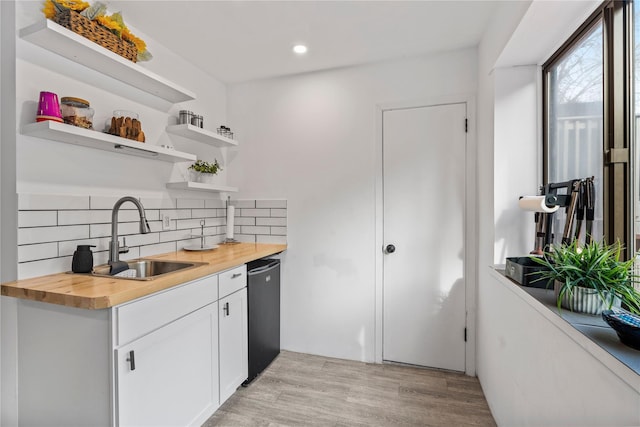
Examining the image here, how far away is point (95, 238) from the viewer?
1.82 m

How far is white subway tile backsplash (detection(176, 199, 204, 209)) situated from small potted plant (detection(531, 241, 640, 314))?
2.38 meters

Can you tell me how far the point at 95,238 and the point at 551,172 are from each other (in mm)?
2686

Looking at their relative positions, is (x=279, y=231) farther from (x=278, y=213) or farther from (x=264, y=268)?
(x=264, y=268)

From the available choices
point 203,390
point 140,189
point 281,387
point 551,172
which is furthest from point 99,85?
point 551,172

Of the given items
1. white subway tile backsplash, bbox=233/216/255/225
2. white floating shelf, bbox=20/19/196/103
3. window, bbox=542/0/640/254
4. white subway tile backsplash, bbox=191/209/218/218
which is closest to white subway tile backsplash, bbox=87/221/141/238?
white subway tile backsplash, bbox=191/209/218/218

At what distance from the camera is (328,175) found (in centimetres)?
272

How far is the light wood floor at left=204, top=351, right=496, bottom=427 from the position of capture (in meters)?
1.92

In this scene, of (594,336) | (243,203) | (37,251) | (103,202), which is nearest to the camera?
(594,336)

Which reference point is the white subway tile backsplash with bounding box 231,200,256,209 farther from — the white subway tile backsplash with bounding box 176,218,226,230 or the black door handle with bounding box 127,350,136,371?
the black door handle with bounding box 127,350,136,371

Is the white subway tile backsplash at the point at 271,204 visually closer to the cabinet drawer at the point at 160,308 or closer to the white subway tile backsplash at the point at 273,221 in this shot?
the white subway tile backsplash at the point at 273,221

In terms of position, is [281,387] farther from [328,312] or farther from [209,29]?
[209,29]

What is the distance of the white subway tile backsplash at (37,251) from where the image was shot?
58.5 inches

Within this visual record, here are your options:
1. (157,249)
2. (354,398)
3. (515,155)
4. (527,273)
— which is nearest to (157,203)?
(157,249)

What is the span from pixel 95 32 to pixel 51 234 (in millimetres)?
1055
